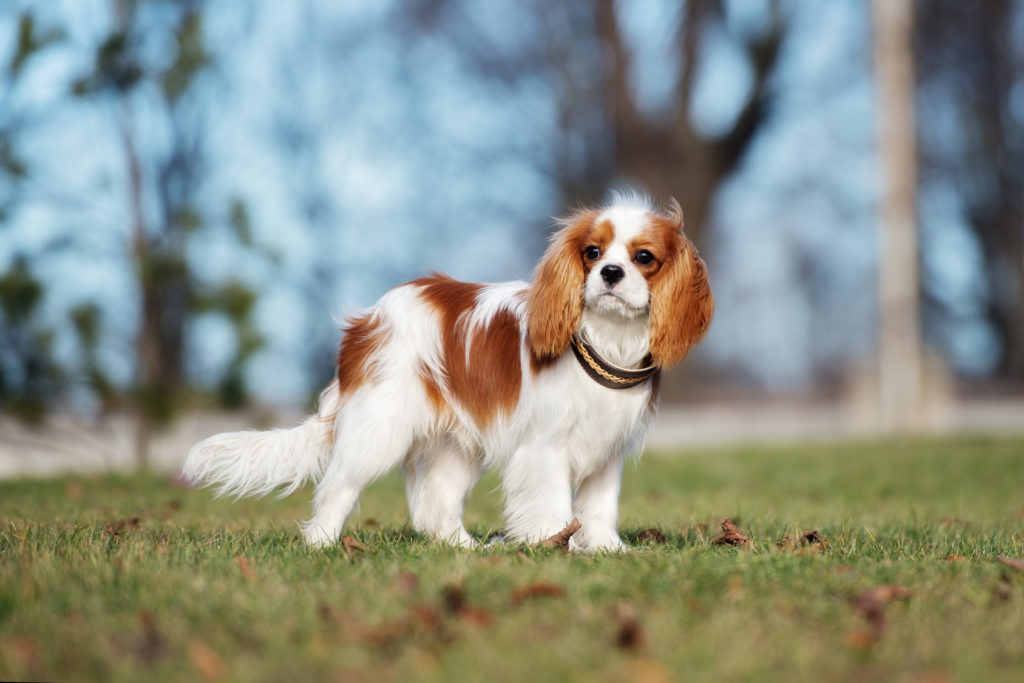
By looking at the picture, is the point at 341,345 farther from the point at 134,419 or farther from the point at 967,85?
the point at 967,85

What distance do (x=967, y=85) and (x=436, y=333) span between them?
78.2 feet

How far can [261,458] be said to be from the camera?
16.6 ft

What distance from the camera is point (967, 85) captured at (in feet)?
82.2

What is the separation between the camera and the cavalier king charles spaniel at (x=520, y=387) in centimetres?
468

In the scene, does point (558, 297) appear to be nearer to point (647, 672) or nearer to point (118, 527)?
point (647, 672)

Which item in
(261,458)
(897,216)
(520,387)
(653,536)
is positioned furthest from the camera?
(897,216)

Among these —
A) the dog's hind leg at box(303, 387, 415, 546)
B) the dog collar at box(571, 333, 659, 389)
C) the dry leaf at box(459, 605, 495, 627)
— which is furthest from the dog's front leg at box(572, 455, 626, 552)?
the dry leaf at box(459, 605, 495, 627)

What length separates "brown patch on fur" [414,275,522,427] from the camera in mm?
4969

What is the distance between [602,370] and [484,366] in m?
0.62

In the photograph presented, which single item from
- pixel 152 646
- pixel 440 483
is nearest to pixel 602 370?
pixel 440 483

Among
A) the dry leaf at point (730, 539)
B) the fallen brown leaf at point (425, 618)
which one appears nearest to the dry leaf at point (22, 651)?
the fallen brown leaf at point (425, 618)

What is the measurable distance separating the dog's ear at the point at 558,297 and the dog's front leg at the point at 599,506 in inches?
26.3

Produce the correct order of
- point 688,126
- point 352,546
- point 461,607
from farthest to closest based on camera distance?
point 688,126, point 352,546, point 461,607

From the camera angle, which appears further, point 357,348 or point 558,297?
point 357,348
